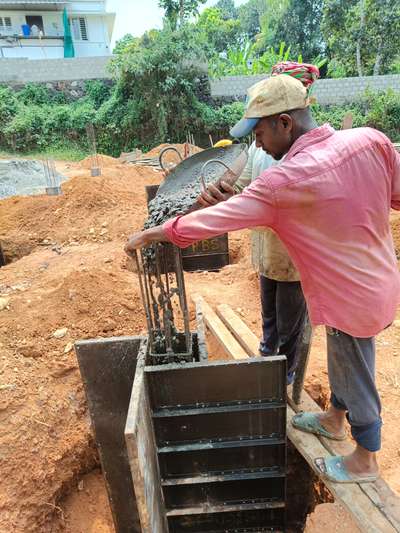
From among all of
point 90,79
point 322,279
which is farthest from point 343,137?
point 90,79

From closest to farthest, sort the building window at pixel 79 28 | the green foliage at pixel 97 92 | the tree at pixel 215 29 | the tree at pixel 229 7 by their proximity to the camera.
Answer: the tree at pixel 215 29 → the green foliage at pixel 97 92 → the building window at pixel 79 28 → the tree at pixel 229 7

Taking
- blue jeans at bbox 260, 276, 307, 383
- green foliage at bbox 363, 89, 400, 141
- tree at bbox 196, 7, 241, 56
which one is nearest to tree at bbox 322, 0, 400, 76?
green foliage at bbox 363, 89, 400, 141

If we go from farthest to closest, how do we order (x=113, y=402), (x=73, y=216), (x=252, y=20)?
1. (x=252, y=20)
2. (x=73, y=216)
3. (x=113, y=402)

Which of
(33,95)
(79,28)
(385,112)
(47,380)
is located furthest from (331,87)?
(47,380)

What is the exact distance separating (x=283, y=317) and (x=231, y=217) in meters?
1.20

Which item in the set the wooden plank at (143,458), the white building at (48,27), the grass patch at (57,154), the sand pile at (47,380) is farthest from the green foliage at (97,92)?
the wooden plank at (143,458)

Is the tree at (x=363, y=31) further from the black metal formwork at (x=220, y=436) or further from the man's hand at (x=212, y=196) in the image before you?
the black metal formwork at (x=220, y=436)

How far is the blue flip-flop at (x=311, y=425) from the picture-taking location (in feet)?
8.52

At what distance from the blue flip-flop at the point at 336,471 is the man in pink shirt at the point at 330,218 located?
1.29 ft

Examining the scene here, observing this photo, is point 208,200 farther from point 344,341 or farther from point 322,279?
point 344,341

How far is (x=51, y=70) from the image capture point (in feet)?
63.5

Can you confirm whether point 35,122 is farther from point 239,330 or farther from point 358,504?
point 358,504

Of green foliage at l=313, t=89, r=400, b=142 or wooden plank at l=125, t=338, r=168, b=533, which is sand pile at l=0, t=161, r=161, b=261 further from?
green foliage at l=313, t=89, r=400, b=142

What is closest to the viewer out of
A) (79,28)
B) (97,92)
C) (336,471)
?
(336,471)
